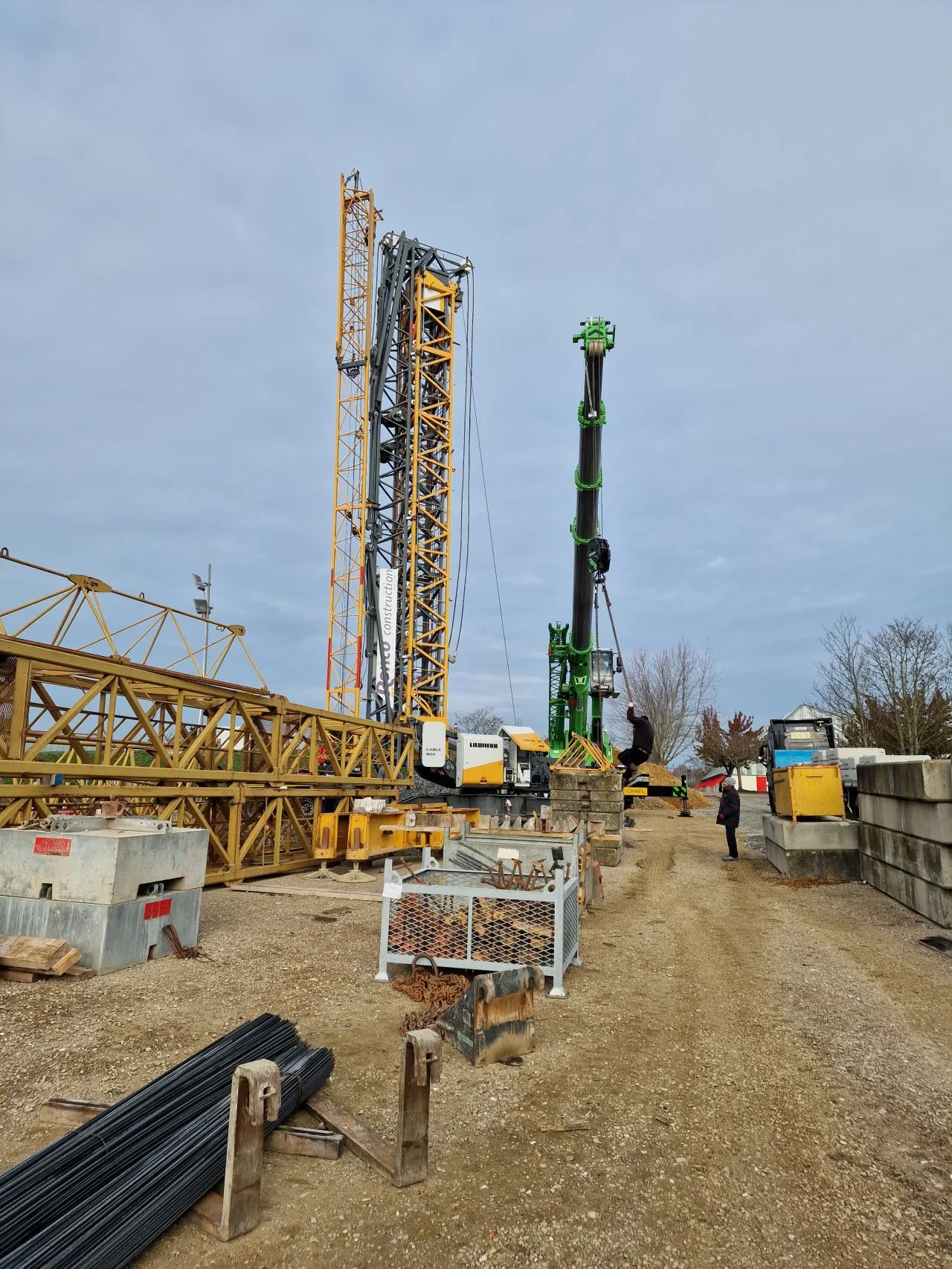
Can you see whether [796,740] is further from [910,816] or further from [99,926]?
[99,926]

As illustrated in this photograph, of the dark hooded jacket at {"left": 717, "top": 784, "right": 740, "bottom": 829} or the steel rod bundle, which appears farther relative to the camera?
the dark hooded jacket at {"left": 717, "top": 784, "right": 740, "bottom": 829}

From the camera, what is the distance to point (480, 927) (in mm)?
7242

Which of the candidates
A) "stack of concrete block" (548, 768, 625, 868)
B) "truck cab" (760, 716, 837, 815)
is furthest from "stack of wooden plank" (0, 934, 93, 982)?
"truck cab" (760, 716, 837, 815)

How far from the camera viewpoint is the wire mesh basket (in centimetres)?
689

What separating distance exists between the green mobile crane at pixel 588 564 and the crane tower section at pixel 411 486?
Answer: 9683 millimetres

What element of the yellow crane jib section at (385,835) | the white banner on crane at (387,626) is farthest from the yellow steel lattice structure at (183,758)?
the white banner on crane at (387,626)

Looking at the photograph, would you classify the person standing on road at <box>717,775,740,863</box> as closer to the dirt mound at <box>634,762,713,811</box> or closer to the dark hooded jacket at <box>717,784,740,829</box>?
the dark hooded jacket at <box>717,784,740,829</box>

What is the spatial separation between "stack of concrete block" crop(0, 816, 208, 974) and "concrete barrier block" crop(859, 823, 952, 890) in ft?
30.8

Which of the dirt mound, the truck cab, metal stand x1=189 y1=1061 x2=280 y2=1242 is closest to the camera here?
metal stand x1=189 y1=1061 x2=280 y2=1242

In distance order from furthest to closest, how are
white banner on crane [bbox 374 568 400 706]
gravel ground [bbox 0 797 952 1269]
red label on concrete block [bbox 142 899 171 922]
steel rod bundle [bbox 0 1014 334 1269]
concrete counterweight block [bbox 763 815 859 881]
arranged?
white banner on crane [bbox 374 568 400 706] → concrete counterweight block [bbox 763 815 859 881] → red label on concrete block [bbox 142 899 171 922] → gravel ground [bbox 0 797 952 1269] → steel rod bundle [bbox 0 1014 334 1269]

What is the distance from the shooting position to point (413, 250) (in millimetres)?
33656

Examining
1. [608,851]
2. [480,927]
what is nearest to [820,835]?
[608,851]

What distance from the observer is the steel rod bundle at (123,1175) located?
2.92m

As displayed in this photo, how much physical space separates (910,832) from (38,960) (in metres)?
11.1
